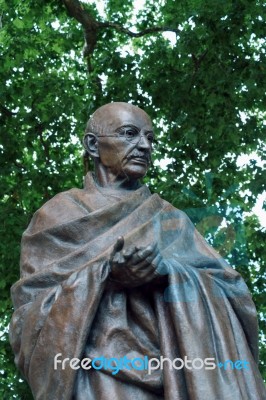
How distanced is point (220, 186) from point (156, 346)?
961 centimetres

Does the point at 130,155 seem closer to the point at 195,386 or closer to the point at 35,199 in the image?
the point at 195,386

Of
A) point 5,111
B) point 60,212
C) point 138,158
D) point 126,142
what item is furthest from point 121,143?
point 5,111

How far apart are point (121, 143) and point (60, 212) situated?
56 cm

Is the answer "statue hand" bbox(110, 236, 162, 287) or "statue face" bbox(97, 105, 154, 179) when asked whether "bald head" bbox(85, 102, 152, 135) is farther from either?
"statue hand" bbox(110, 236, 162, 287)

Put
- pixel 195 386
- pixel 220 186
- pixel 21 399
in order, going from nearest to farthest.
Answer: pixel 195 386
pixel 21 399
pixel 220 186

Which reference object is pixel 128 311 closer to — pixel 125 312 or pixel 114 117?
pixel 125 312

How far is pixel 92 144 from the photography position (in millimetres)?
8625

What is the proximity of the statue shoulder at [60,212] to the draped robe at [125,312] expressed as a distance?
11 millimetres

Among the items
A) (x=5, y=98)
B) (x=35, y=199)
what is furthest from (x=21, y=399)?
(x=5, y=98)

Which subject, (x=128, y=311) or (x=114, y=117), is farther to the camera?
(x=114, y=117)

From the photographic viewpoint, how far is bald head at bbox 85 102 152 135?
335 inches

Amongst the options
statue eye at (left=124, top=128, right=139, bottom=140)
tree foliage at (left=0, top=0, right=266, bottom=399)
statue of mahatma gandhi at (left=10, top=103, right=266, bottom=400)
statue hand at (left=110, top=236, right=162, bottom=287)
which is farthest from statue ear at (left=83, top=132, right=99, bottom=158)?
Answer: tree foliage at (left=0, top=0, right=266, bottom=399)

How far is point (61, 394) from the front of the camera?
7496 millimetres

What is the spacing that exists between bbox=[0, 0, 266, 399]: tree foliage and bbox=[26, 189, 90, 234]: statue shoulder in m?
8.13
